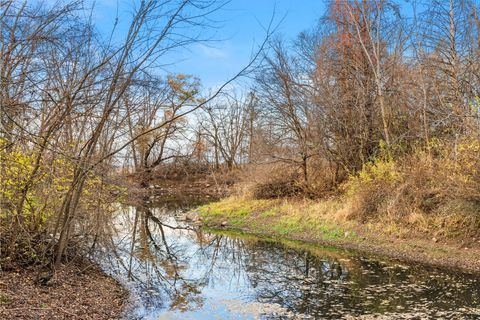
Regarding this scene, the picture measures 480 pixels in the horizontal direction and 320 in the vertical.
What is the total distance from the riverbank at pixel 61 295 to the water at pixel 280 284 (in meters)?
0.42

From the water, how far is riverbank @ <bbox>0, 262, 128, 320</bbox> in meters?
0.42

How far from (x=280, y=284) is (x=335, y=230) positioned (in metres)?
5.15

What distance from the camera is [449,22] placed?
1379 cm

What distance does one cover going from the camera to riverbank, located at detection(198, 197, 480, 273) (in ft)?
33.7

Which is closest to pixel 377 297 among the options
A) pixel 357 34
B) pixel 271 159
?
pixel 271 159

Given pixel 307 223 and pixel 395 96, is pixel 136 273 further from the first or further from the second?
pixel 395 96

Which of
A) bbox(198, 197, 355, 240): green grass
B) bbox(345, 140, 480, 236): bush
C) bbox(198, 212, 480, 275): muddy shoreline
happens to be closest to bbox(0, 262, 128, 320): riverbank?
bbox(198, 212, 480, 275): muddy shoreline

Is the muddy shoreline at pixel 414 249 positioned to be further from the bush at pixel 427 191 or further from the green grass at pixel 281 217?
the bush at pixel 427 191

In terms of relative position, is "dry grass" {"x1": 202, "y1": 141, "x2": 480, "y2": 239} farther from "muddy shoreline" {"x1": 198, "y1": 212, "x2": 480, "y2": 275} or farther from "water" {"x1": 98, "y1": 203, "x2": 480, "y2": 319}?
"water" {"x1": 98, "y1": 203, "x2": 480, "y2": 319}

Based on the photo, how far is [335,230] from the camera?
43.5 ft

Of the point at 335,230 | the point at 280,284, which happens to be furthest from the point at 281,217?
the point at 280,284

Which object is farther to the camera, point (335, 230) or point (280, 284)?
point (335, 230)

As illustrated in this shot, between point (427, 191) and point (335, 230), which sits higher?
point (427, 191)

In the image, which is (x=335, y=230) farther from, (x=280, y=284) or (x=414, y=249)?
(x=280, y=284)
